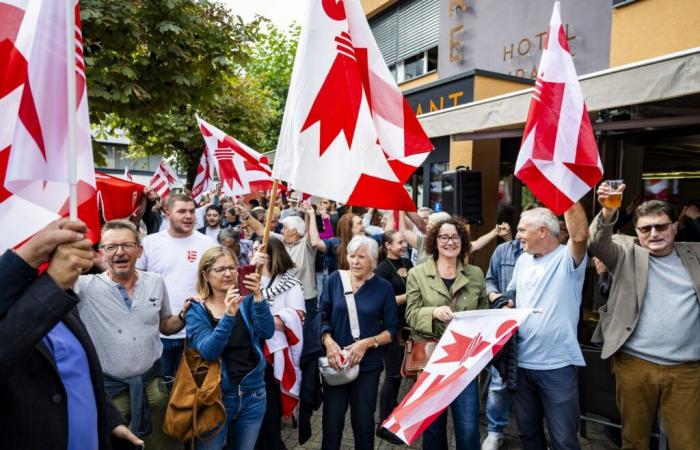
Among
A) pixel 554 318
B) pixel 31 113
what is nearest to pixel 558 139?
pixel 554 318

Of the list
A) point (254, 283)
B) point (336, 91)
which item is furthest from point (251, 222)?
point (336, 91)

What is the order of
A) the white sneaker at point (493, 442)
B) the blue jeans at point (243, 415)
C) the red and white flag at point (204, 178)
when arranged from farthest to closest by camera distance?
1. the red and white flag at point (204, 178)
2. the white sneaker at point (493, 442)
3. the blue jeans at point (243, 415)

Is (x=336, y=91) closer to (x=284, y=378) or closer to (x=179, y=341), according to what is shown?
(x=284, y=378)

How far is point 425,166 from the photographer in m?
10.1

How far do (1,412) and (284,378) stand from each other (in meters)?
2.34

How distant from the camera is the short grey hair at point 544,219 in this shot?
325 cm

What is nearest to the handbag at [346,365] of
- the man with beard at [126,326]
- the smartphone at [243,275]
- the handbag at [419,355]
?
the handbag at [419,355]

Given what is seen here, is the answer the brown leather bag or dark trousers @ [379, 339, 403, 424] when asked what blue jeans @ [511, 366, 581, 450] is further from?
the brown leather bag

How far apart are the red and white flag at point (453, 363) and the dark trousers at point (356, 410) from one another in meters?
0.45

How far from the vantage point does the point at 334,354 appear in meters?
3.46

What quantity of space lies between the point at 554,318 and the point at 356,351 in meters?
1.34

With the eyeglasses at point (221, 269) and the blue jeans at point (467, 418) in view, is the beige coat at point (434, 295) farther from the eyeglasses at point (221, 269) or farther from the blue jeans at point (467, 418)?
the eyeglasses at point (221, 269)

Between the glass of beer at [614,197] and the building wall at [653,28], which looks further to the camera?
the building wall at [653,28]

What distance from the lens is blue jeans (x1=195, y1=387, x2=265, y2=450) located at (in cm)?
304
